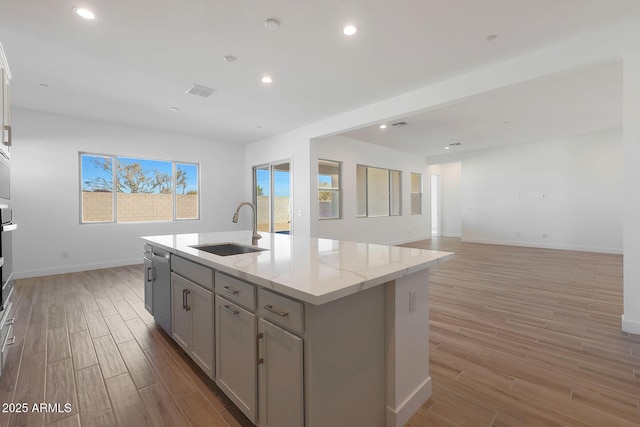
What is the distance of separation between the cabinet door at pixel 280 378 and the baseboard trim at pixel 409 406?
0.58 meters

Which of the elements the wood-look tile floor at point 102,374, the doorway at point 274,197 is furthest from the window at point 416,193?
the wood-look tile floor at point 102,374

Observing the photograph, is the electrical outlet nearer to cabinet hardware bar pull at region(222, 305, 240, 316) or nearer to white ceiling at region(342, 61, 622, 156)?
cabinet hardware bar pull at region(222, 305, 240, 316)

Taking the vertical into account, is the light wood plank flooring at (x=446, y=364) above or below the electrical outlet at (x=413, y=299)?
below

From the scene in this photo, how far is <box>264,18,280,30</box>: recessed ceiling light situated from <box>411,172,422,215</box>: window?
741 centimetres

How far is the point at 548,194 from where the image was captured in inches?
296

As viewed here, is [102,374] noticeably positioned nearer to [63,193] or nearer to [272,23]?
[272,23]

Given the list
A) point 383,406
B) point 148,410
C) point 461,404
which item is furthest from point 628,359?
point 148,410

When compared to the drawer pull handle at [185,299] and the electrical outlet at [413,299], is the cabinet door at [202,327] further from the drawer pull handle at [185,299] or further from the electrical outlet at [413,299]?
the electrical outlet at [413,299]

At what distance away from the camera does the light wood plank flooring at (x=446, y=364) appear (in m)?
1.66

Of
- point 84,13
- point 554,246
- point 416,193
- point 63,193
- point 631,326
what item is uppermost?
point 84,13

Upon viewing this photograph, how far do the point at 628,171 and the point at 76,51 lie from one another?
557 centimetres

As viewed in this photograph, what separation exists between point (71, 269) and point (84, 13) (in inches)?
182

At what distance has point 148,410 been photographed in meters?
1.69

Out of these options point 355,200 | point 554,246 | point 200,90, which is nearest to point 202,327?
point 200,90
